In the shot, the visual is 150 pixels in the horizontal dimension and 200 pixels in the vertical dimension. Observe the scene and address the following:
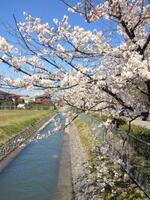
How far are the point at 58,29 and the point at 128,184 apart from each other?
21.3 feet

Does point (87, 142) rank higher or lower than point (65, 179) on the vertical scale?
higher

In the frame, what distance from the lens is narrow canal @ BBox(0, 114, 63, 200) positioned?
57.5 ft

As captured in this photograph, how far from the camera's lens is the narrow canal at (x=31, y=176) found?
690 inches

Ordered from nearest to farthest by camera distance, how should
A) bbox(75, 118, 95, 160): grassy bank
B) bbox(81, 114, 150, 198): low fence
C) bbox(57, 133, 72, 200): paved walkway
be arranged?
bbox(81, 114, 150, 198): low fence, bbox(57, 133, 72, 200): paved walkway, bbox(75, 118, 95, 160): grassy bank

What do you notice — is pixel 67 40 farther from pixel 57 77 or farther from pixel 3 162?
pixel 3 162

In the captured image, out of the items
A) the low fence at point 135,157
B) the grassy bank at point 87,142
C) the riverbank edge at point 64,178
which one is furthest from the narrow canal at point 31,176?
the low fence at point 135,157

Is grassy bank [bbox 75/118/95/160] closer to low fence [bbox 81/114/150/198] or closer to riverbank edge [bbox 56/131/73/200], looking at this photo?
riverbank edge [bbox 56/131/73/200]

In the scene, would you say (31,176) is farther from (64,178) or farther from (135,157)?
(135,157)

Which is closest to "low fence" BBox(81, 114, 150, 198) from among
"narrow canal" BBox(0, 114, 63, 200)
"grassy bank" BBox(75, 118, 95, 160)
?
"narrow canal" BBox(0, 114, 63, 200)

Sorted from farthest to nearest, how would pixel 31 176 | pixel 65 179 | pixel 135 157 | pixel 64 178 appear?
pixel 31 176, pixel 64 178, pixel 65 179, pixel 135 157

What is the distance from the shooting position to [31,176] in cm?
2138

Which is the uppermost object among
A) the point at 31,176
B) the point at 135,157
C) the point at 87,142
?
the point at 135,157

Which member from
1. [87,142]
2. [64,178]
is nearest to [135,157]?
[64,178]

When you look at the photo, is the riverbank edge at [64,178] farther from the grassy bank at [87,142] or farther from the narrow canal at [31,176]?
the grassy bank at [87,142]
